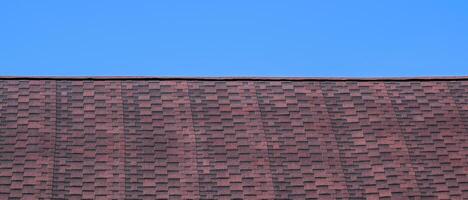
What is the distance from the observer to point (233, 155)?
17.3 meters

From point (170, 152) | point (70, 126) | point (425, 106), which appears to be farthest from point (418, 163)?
point (70, 126)

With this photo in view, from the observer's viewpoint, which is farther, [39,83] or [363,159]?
[39,83]

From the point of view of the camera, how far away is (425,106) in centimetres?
1877

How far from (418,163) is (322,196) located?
1921mm

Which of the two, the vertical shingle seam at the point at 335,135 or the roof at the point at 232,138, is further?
the vertical shingle seam at the point at 335,135

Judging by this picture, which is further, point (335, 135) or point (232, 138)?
point (335, 135)

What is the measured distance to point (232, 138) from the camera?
17688mm

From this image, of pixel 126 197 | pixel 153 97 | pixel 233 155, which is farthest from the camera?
pixel 153 97

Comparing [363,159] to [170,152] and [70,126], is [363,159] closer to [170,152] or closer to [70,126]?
[170,152]

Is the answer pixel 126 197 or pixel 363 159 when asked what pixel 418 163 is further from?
pixel 126 197

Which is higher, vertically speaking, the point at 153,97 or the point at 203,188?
the point at 153,97

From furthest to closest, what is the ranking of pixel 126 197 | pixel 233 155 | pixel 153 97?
1. pixel 153 97
2. pixel 233 155
3. pixel 126 197

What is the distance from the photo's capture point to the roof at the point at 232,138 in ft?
54.6

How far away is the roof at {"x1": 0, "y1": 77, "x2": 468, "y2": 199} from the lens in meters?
16.6
